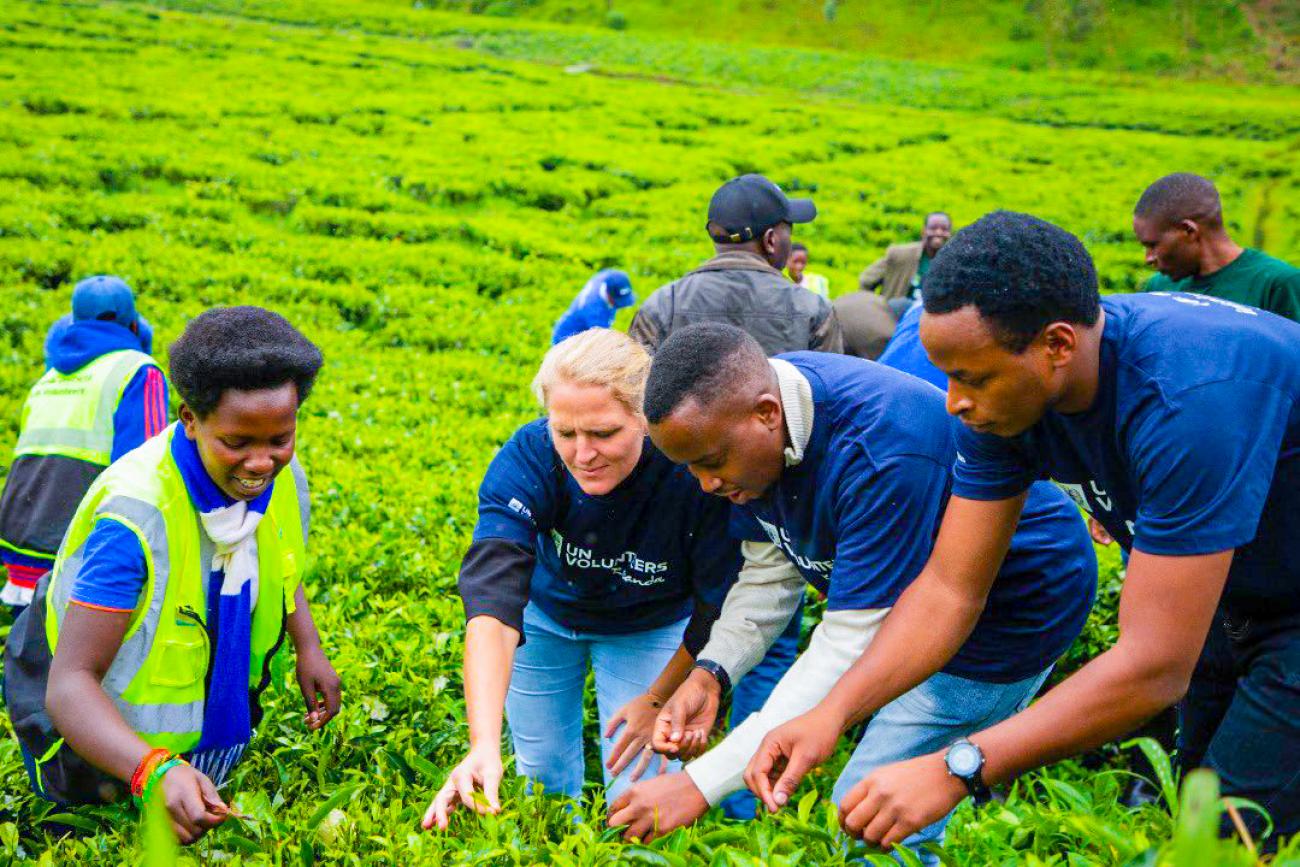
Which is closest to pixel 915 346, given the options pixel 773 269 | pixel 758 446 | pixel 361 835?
pixel 773 269

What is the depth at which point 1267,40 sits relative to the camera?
65125 millimetres

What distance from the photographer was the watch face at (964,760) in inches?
86.1

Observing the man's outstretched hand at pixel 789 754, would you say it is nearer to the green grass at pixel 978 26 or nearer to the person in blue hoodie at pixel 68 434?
the person in blue hoodie at pixel 68 434

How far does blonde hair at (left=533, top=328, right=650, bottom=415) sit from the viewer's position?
9.71ft

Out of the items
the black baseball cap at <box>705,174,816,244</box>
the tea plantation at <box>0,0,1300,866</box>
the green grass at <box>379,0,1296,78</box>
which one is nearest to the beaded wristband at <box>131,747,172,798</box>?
the tea plantation at <box>0,0,1300,866</box>

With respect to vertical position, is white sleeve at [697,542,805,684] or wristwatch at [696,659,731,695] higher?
white sleeve at [697,542,805,684]

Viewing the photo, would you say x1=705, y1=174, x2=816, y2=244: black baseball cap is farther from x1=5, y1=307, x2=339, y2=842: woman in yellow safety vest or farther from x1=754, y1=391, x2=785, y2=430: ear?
x1=5, y1=307, x2=339, y2=842: woman in yellow safety vest

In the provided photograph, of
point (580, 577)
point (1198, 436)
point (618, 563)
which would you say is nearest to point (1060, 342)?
point (1198, 436)

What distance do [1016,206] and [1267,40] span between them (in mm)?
58457

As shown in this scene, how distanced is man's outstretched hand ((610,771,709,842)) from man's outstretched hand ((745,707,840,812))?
5.7 inches

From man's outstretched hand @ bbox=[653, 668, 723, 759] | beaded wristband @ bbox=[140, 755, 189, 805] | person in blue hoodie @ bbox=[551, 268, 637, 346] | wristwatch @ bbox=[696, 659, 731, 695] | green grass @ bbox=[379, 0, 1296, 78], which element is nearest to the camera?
beaded wristband @ bbox=[140, 755, 189, 805]

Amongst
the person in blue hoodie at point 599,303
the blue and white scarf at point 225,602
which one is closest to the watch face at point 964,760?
the blue and white scarf at point 225,602

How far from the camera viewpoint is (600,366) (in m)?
2.96

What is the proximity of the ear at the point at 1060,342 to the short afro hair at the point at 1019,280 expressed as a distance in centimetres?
2
